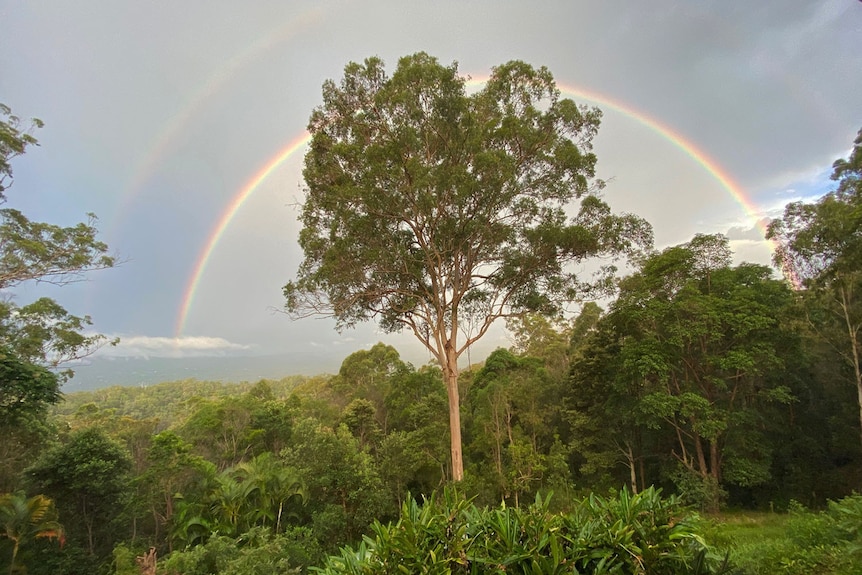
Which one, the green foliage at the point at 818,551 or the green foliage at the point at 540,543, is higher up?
the green foliage at the point at 540,543

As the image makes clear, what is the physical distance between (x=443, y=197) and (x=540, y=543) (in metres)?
7.65

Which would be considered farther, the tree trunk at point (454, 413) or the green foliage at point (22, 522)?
the tree trunk at point (454, 413)

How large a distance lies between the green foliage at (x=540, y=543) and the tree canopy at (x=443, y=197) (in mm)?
6978

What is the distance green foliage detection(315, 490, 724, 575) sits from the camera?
2.04 meters

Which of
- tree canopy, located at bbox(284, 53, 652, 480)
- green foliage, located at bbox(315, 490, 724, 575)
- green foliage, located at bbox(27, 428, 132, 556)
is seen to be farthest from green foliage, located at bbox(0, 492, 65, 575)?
green foliage, located at bbox(315, 490, 724, 575)

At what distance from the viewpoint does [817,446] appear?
37.3 feet

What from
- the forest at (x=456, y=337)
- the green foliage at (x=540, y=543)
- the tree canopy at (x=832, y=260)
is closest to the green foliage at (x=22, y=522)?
the forest at (x=456, y=337)

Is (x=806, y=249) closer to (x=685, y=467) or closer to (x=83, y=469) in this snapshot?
(x=685, y=467)

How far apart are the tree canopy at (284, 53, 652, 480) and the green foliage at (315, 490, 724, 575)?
6978 millimetres

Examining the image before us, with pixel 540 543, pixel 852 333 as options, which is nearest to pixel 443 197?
pixel 540 543

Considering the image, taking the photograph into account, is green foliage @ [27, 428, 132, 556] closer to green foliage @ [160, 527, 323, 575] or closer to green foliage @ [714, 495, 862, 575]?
green foliage @ [160, 527, 323, 575]

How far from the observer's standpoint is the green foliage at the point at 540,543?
6.69 ft

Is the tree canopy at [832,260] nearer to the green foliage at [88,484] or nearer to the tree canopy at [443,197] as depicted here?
the tree canopy at [443,197]

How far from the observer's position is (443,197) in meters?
8.81
